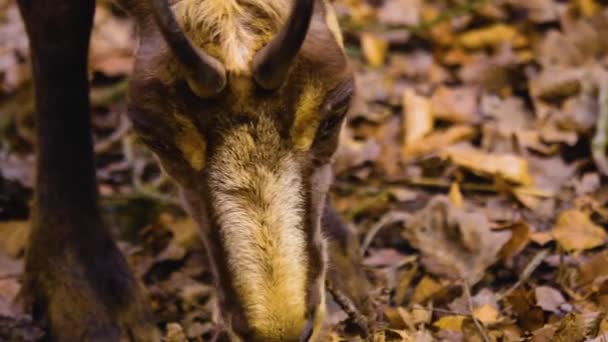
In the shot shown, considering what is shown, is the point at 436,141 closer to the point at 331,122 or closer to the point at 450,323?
the point at 450,323

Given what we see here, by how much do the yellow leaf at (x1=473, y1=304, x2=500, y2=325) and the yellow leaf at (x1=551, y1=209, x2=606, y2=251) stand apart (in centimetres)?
61

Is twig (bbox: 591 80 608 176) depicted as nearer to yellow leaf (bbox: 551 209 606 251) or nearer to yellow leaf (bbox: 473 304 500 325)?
yellow leaf (bbox: 551 209 606 251)

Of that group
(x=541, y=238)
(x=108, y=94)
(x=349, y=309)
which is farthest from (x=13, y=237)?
(x=541, y=238)

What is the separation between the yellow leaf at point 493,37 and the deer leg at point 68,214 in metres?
3.22

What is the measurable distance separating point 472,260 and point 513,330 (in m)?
0.57

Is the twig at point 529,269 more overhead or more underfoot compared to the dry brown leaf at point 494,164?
more underfoot

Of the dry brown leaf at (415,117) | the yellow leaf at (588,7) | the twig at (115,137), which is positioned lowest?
the dry brown leaf at (415,117)

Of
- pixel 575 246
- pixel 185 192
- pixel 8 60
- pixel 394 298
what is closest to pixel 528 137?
pixel 575 246

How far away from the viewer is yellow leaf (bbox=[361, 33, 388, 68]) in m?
6.93

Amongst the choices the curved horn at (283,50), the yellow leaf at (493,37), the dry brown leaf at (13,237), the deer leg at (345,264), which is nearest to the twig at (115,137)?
the dry brown leaf at (13,237)

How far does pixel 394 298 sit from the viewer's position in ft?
15.0

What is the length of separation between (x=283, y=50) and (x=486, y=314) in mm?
1647

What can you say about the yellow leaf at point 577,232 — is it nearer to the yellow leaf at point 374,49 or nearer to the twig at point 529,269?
the twig at point 529,269

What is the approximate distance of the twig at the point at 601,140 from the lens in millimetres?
5375
